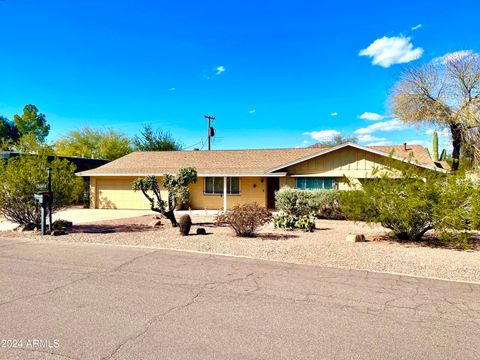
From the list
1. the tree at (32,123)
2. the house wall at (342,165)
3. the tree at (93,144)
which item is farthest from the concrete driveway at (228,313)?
the tree at (32,123)

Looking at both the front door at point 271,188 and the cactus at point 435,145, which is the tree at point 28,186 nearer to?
the front door at point 271,188

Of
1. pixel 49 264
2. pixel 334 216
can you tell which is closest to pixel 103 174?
pixel 334 216

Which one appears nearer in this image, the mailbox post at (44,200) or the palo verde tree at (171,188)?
the mailbox post at (44,200)

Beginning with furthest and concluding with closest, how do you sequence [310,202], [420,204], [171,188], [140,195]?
[140,195]
[310,202]
[171,188]
[420,204]

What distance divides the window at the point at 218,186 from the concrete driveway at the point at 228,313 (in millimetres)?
14812

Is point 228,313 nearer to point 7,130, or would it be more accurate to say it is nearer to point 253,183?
point 253,183

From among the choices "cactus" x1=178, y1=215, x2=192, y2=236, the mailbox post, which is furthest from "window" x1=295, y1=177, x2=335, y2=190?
the mailbox post

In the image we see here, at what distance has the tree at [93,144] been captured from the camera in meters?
44.8

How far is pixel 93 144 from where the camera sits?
46406 mm

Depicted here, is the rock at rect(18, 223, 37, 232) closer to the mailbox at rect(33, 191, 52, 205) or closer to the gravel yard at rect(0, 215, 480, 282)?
the gravel yard at rect(0, 215, 480, 282)

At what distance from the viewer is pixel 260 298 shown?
18.5 feet

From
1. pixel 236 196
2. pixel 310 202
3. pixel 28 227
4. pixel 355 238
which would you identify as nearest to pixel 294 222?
pixel 355 238

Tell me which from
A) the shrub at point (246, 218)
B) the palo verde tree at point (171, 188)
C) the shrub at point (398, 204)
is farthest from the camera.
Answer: the palo verde tree at point (171, 188)

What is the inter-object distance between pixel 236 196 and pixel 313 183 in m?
4.98
